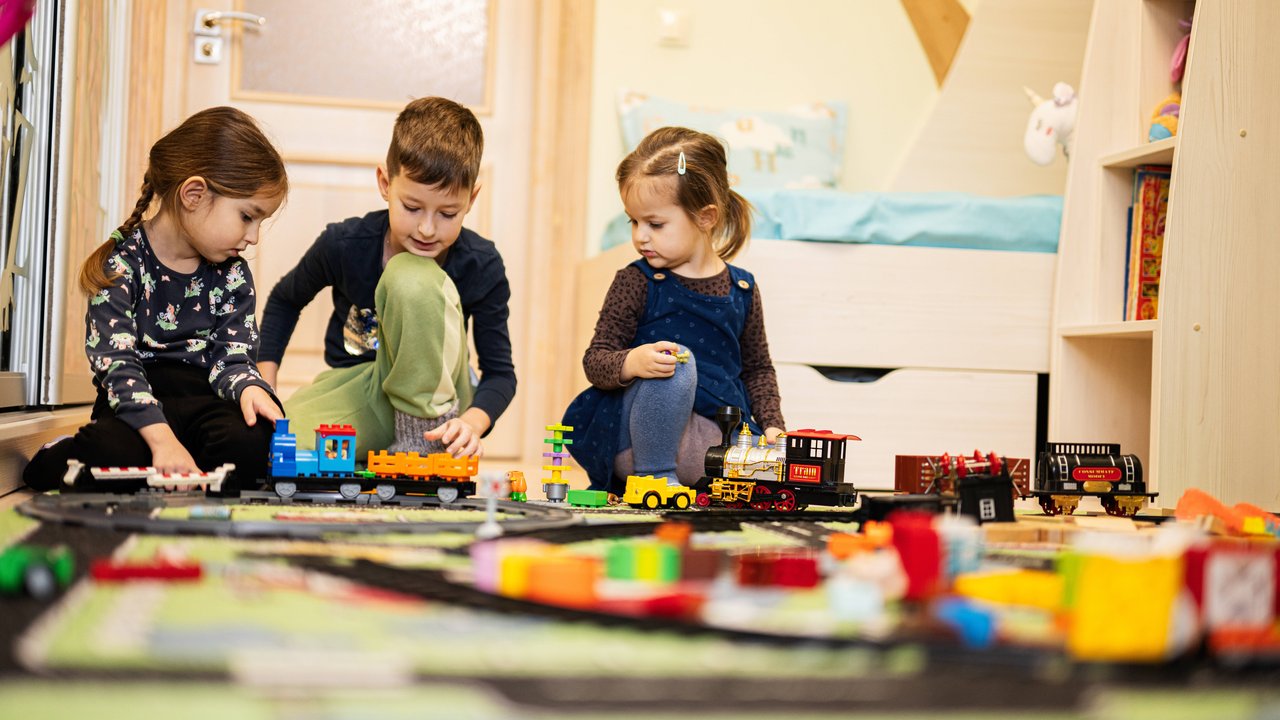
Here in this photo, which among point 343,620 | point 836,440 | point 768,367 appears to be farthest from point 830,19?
point 343,620

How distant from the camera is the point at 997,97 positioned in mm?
2686

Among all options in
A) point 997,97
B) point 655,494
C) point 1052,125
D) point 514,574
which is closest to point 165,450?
Result: point 655,494

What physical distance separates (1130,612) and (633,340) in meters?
1.27

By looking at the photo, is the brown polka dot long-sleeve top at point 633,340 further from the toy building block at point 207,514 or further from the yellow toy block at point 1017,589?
the yellow toy block at point 1017,589

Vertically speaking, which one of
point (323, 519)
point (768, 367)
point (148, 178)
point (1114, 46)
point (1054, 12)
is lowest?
point (323, 519)

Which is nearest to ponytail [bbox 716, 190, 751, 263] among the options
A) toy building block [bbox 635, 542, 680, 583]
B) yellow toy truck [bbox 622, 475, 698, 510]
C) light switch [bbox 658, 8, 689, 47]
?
yellow toy truck [bbox 622, 475, 698, 510]

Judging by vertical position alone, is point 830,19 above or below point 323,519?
above

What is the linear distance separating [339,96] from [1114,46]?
1668 mm

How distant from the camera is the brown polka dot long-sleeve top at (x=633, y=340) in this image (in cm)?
172

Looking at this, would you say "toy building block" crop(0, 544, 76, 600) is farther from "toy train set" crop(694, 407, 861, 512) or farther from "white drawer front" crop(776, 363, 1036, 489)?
"white drawer front" crop(776, 363, 1036, 489)

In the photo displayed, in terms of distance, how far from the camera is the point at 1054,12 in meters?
2.63

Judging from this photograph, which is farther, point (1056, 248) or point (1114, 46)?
point (1056, 248)

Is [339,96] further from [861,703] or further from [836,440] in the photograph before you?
[861,703]

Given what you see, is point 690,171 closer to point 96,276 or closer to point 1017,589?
point 96,276
